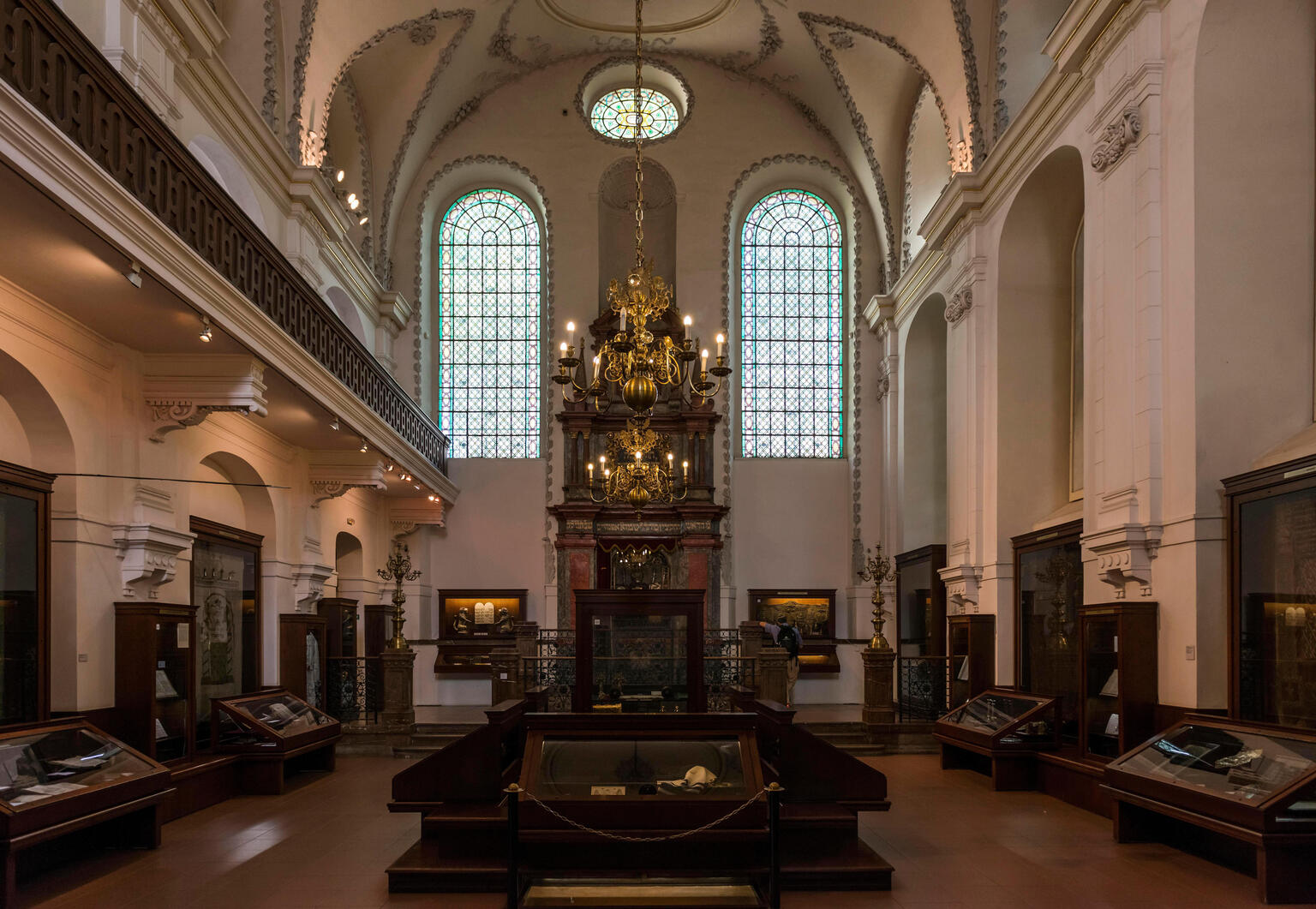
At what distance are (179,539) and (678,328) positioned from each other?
13.4 m

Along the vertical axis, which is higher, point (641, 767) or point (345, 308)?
point (345, 308)

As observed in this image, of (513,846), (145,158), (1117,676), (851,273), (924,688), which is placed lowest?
(924,688)

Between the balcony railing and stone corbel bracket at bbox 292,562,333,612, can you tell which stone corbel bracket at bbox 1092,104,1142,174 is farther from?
stone corbel bracket at bbox 292,562,333,612

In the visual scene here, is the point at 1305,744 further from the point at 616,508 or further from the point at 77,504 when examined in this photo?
the point at 616,508

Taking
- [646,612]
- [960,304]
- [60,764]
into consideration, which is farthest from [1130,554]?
[60,764]

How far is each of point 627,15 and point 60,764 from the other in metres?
18.0

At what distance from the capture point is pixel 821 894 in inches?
291

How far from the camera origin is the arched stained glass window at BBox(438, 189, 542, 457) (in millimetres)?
23781

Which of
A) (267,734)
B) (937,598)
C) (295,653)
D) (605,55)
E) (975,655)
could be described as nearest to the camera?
(267,734)

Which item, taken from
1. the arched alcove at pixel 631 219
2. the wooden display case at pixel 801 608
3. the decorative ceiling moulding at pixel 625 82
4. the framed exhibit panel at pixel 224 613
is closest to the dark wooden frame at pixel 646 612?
the framed exhibit panel at pixel 224 613

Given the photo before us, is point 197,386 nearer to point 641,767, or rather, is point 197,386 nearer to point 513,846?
point 641,767

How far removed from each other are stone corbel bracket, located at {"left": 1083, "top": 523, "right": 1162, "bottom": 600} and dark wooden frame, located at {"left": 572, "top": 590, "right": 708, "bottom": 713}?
3.90 meters

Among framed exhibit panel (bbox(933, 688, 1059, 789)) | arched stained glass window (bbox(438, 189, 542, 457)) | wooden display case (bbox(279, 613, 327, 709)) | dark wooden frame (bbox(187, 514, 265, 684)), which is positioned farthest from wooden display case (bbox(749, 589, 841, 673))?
dark wooden frame (bbox(187, 514, 265, 684))

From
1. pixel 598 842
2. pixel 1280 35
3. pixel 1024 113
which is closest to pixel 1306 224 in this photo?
pixel 1280 35
